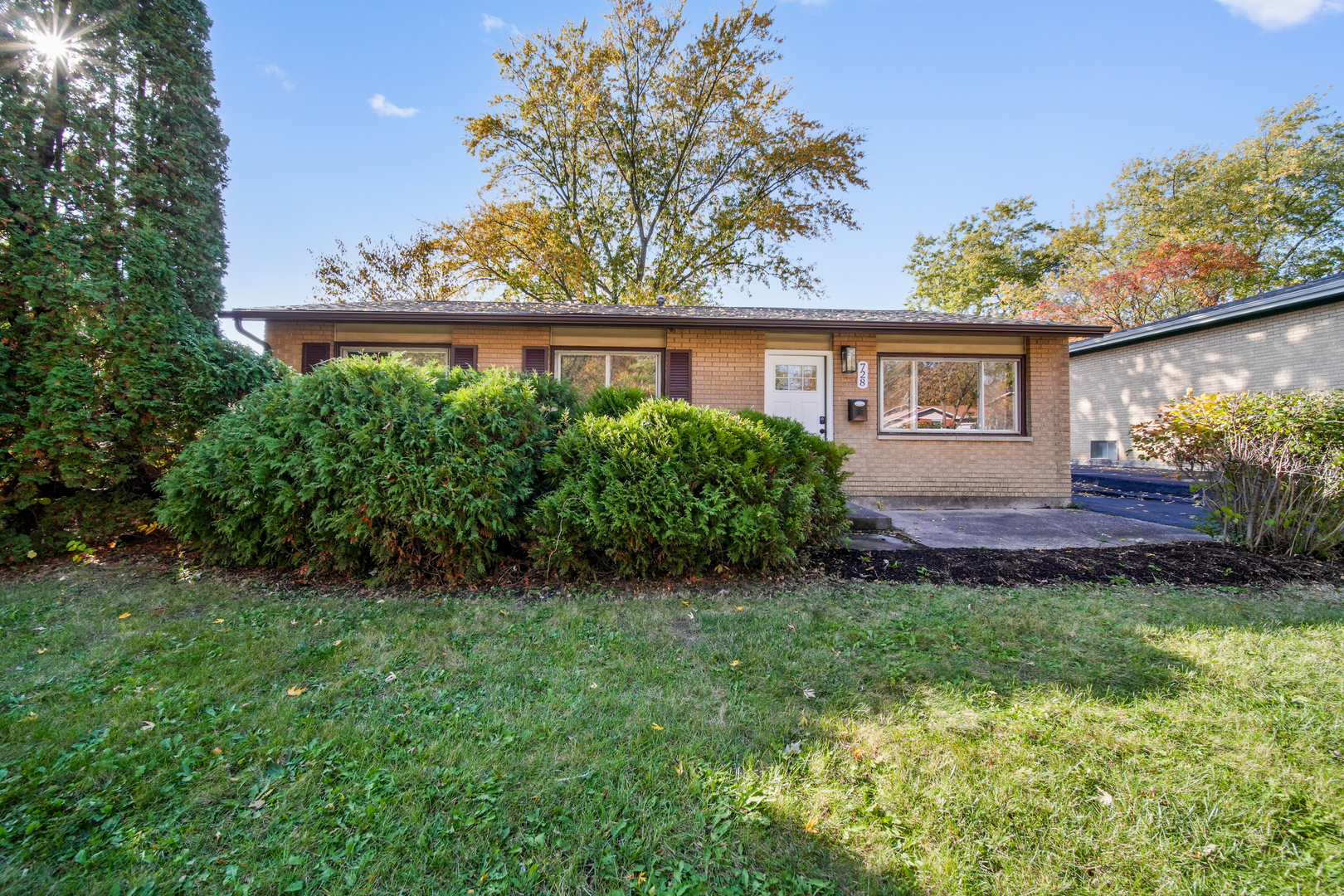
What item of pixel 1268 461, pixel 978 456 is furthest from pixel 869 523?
pixel 978 456

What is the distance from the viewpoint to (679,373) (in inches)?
328

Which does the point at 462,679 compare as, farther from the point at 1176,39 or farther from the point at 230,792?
the point at 1176,39

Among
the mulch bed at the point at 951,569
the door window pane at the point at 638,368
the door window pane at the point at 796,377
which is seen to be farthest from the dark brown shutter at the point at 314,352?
the door window pane at the point at 796,377

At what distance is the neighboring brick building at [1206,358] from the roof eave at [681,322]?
14.3 feet

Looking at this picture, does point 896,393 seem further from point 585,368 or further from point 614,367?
point 585,368

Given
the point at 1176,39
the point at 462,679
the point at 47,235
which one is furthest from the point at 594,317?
the point at 1176,39

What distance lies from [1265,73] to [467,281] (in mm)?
27656

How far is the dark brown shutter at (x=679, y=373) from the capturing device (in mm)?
8312

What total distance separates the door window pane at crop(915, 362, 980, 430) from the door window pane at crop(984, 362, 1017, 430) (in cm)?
17

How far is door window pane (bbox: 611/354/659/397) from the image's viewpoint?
845 centimetres

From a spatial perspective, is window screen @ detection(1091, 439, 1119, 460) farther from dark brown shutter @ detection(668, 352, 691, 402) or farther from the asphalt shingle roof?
dark brown shutter @ detection(668, 352, 691, 402)

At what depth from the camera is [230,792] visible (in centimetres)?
168

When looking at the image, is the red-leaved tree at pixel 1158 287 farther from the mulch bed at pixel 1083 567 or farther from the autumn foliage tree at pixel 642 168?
the mulch bed at pixel 1083 567

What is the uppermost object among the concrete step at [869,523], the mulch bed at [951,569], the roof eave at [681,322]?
the roof eave at [681,322]
